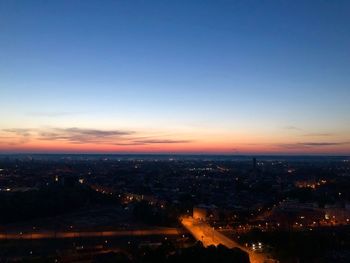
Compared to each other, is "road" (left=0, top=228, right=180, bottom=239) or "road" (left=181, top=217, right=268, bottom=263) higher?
"road" (left=0, top=228, right=180, bottom=239)

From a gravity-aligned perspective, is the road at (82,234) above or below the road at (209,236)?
above

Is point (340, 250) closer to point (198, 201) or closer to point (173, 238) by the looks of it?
point (173, 238)

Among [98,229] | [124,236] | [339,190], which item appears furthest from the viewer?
[339,190]

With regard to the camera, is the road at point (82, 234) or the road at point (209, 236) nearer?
the road at point (209, 236)

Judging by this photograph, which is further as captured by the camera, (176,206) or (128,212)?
(176,206)

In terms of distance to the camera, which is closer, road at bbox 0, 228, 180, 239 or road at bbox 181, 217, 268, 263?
road at bbox 181, 217, 268, 263

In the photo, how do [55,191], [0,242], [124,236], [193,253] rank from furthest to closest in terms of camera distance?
[55,191] → [124,236] → [0,242] → [193,253]

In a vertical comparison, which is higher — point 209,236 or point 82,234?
point 82,234

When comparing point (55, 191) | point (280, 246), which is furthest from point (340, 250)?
point (55, 191)
